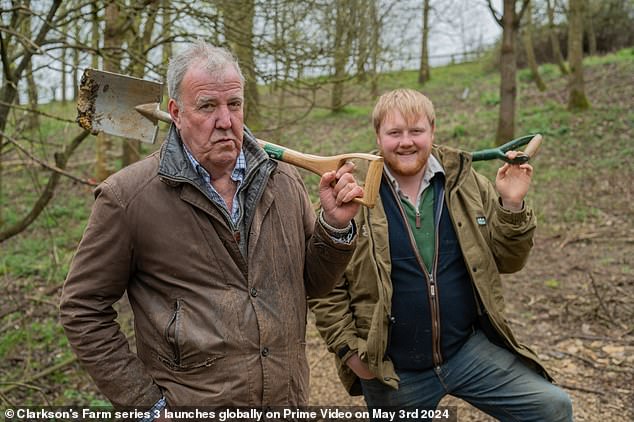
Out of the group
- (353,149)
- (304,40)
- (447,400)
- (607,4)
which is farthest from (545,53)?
(447,400)

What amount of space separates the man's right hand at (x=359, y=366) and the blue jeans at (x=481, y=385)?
6 cm

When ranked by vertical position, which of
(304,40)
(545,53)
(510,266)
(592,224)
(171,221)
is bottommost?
(592,224)

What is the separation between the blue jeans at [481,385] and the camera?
2578 mm

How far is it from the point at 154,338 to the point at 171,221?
0.41m

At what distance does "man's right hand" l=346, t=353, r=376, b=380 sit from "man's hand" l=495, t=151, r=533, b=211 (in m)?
0.94

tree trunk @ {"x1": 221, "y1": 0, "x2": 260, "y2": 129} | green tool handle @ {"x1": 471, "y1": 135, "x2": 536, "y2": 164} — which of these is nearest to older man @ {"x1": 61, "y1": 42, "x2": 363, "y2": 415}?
green tool handle @ {"x1": 471, "y1": 135, "x2": 536, "y2": 164}

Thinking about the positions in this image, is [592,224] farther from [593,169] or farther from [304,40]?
[304,40]

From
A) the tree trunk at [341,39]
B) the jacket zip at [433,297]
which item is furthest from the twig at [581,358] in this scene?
the tree trunk at [341,39]

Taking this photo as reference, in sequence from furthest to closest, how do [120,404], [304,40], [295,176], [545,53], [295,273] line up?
[545,53], [304,40], [295,176], [295,273], [120,404]

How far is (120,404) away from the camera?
80.1 inches

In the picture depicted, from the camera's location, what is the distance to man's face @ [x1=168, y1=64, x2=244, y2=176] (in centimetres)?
207

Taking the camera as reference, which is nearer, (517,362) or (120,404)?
(120,404)

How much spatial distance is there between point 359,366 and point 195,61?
1.50 m

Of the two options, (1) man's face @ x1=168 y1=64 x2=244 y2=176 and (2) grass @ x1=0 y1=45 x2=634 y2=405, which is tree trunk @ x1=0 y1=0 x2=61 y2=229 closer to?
(2) grass @ x1=0 y1=45 x2=634 y2=405
